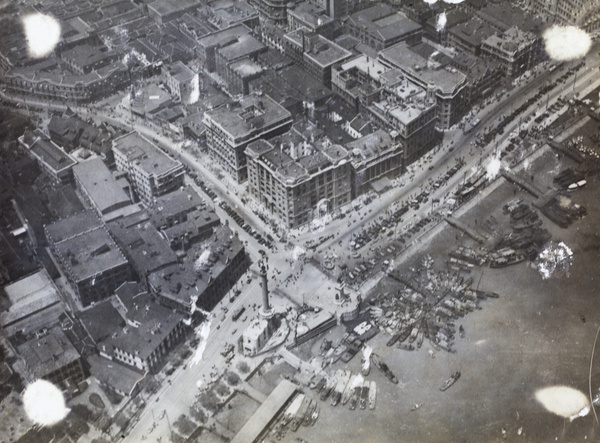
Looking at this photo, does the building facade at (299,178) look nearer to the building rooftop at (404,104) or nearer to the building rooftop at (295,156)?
the building rooftop at (295,156)

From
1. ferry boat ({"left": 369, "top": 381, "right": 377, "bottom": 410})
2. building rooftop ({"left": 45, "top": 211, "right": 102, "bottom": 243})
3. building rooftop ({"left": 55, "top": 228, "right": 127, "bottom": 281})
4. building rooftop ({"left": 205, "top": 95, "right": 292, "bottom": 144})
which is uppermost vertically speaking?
building rooftop ({"left": 205, "top": 95, "right": 292, "bottom": 144})

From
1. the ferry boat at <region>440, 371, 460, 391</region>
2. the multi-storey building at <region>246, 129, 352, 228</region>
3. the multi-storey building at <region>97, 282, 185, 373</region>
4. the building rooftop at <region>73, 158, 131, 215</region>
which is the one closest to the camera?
the ferry boat at <region>440, 371, 460, 391</region>

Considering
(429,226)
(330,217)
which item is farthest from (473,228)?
(330,217)

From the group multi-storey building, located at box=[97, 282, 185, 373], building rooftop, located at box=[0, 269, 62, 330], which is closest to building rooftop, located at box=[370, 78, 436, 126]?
multi-storey building, located at box=[97, 282, 185, 373]

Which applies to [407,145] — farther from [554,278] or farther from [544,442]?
[544,442]

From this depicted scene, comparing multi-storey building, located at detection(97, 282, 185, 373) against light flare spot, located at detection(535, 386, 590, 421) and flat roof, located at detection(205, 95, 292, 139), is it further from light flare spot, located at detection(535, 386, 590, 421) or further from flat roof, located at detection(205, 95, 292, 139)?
light flare spot, located at detection(535, 386, 590, 421)
